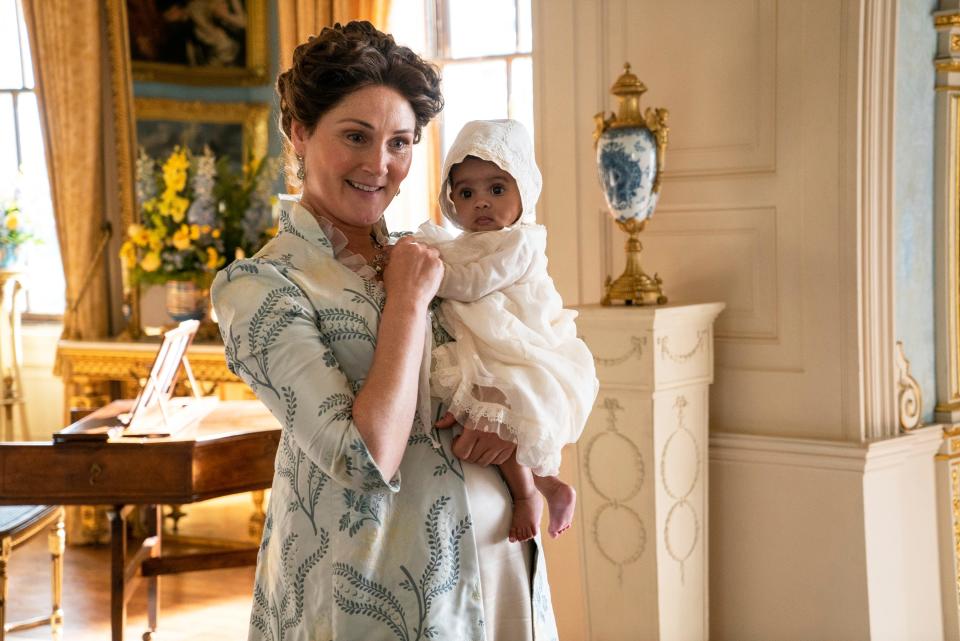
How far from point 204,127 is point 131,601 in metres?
2.70

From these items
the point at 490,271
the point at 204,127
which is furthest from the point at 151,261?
the point at 490,271

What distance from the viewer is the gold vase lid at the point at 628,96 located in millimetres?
3869

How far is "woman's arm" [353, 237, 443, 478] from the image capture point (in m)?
1.57

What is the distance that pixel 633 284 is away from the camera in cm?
387

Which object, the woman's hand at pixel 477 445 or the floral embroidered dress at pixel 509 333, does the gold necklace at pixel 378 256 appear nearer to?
the floral embroidered dress at pixel 509 333

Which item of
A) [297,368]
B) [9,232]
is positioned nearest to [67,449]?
[297,368]

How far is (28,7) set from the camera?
6.35 m

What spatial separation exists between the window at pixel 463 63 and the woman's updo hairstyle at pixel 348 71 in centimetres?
401

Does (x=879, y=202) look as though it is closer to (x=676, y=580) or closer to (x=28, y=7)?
(x=676, y=580)

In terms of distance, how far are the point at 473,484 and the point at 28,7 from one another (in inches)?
218

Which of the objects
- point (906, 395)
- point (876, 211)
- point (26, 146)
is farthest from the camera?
point (26, 146)

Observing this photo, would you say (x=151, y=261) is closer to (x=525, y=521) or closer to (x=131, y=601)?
(x=131, y=601)

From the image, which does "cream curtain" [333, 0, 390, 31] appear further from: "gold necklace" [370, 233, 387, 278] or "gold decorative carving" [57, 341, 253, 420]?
"gold necklace" [370, 233, 387, 278]

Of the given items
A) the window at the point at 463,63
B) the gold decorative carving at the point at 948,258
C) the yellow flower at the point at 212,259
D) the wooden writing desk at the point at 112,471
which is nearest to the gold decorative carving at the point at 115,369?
the yellow flower at the point at 212,259
